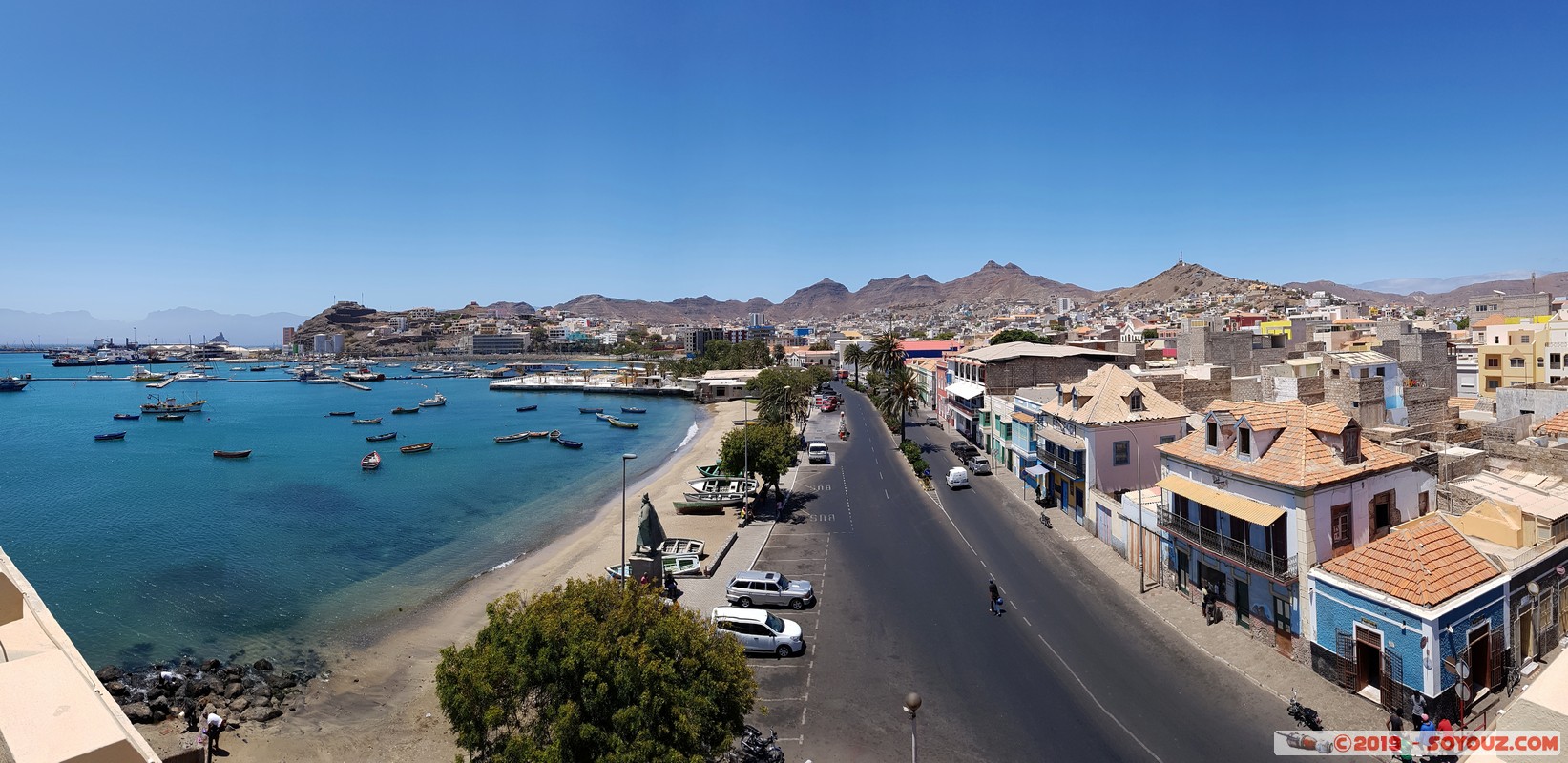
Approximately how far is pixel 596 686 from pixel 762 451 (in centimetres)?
2669

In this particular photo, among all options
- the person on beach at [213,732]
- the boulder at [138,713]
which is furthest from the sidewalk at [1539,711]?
the boulder at [138,713]

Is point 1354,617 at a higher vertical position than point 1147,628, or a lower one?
higher

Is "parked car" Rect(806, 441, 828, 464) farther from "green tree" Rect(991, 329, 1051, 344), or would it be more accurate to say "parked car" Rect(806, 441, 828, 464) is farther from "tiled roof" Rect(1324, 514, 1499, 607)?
"green tree" Rect(991, 329, 1051, 344)

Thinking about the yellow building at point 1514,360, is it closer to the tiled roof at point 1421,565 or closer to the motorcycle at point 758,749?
the tiled roof at point 1421,565

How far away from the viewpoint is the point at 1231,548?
832 inches

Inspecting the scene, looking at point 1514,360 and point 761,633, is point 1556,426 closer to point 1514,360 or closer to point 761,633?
point 1514,360

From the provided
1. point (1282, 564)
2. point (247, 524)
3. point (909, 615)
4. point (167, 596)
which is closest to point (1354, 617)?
point (1282, 564)

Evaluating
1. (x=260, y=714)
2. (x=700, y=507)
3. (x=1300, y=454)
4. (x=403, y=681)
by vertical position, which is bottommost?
(x=403, y=681)

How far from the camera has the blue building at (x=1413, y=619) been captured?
51.6 ft

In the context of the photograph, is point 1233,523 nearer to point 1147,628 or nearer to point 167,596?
point 1147,628

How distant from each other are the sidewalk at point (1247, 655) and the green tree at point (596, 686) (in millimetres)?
13558

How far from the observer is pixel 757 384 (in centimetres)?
8300

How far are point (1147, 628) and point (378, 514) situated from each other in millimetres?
47397

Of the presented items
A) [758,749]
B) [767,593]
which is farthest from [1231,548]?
[758,749]
